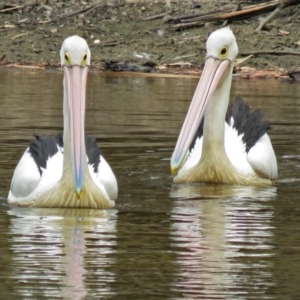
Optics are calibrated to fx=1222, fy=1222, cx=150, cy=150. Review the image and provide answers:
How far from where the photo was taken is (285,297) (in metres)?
5.55

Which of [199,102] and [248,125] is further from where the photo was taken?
[248,125]

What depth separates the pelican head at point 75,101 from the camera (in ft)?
25.1

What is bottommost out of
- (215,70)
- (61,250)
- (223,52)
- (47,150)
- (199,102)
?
(61,250)

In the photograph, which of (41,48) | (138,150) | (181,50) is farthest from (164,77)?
(138,150)

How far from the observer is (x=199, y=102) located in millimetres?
9211

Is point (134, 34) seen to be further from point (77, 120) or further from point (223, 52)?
point (77, 120)

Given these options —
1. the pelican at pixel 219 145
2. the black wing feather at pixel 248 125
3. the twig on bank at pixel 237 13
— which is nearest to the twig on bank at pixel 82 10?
the twig on bank at pixel 237 13

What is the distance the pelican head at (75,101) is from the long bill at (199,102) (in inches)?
41.5

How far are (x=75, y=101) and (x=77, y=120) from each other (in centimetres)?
14

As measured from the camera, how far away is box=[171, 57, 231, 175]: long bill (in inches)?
346

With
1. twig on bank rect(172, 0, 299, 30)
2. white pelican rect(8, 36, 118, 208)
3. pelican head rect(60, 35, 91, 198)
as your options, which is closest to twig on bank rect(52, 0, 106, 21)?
twig on bank rect(172, 0, 299, 30)

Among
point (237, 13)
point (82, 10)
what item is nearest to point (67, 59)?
point (237, 13)

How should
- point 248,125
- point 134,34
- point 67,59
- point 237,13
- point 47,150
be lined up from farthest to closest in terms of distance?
point 134,34 → point 237,13 → point 248,125 → point 47,150 → point 67,59

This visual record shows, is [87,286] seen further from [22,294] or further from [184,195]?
[184,195]
